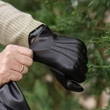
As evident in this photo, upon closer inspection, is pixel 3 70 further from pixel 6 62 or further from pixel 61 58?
pixel 61 58

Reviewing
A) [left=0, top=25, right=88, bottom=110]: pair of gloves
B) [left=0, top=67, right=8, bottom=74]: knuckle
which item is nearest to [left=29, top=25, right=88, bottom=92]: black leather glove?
[left=0, top=25, right=88, bottom=110]: pair of gloves

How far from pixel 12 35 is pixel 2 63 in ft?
0.55

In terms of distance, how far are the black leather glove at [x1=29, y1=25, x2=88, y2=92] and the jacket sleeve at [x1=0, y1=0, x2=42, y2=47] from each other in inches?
2.7

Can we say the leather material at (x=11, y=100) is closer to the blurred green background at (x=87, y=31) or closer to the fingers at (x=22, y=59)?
the fingers at (x=22, y=59)

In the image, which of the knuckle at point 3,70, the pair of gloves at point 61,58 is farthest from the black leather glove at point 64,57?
the knuckle at point 3,70

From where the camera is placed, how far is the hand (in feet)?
2.84

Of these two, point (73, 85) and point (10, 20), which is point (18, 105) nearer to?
point (73, 85)

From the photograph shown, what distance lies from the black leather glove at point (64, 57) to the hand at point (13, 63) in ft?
0.15

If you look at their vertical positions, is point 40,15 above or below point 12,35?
below

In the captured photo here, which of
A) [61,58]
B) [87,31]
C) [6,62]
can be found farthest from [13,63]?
[87,31]

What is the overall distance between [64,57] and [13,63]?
131 millimetres

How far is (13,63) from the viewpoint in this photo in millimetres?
871

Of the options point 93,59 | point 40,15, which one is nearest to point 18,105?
point 93,59

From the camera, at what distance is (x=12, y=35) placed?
102 cm
